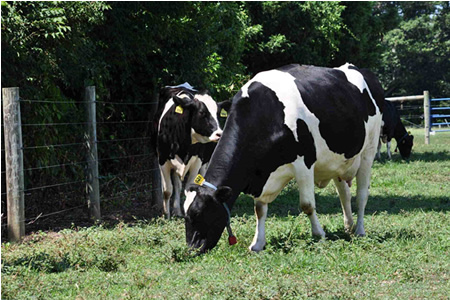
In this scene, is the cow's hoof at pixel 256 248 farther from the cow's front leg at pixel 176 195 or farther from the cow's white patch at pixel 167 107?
the cow's white patch at pixel 167 107

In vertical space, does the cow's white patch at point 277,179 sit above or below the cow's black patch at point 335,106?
below

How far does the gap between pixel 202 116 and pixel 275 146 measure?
10.9 feet

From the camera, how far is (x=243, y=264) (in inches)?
248

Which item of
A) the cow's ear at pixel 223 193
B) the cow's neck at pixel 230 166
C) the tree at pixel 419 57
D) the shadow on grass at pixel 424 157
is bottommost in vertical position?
the shadow on grass at pixel 424 157

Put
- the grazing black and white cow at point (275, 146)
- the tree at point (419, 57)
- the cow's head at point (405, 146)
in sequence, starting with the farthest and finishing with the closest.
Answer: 1. the tree at point (419, 57)
2. the cow's head at point (405, 146)
3. the grazing black and white cow at point (275, 146)

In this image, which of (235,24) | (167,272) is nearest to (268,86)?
(167,272)

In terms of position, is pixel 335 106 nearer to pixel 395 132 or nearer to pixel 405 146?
pixel 405 146

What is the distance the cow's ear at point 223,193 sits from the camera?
669cm

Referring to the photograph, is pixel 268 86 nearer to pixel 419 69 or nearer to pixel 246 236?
pixel 246 236

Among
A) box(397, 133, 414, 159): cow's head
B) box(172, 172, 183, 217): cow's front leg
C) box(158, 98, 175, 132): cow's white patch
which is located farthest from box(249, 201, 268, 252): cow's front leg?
box(397, 133, 414, 159): cow's head

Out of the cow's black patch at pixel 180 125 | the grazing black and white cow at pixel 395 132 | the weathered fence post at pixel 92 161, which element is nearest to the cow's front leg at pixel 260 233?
the cow's black patch at pixel 180 125

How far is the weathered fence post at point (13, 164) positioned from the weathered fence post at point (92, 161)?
66.1 inches

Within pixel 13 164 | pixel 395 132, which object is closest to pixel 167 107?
pixel 13 164

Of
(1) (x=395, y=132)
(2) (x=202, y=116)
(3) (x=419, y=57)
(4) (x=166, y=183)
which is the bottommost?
(4) (x=166, y=183)
